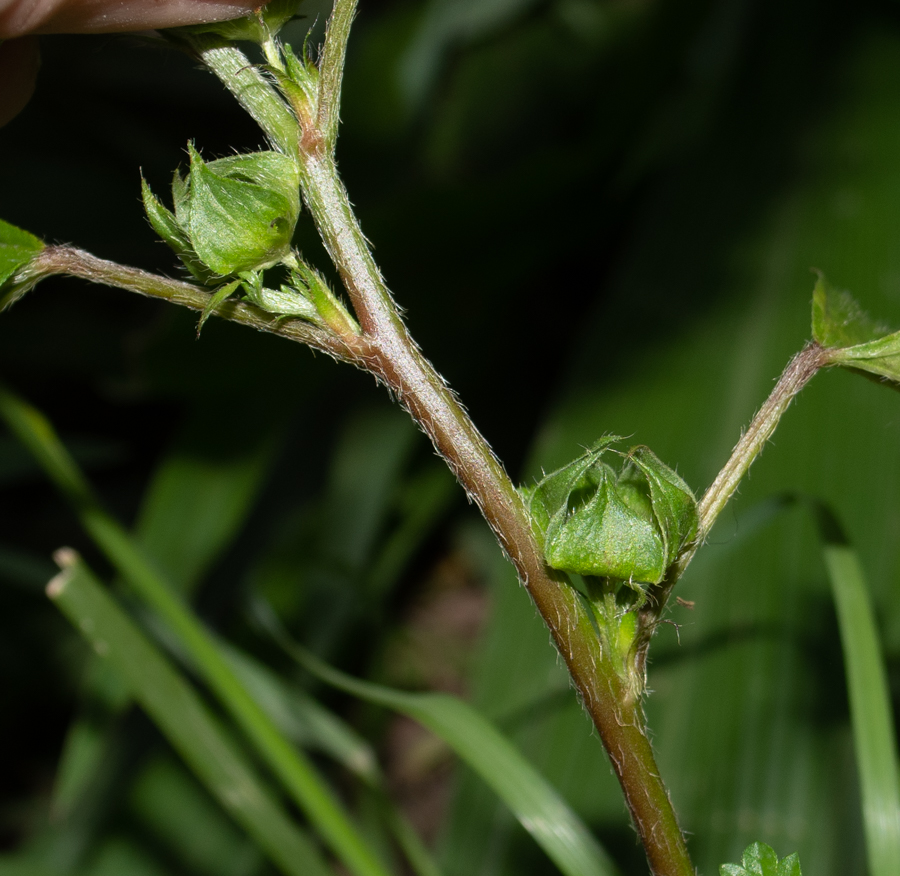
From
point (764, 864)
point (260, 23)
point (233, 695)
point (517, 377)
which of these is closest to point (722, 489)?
point (764, 864)

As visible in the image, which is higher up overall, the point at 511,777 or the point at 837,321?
the point at 837,321

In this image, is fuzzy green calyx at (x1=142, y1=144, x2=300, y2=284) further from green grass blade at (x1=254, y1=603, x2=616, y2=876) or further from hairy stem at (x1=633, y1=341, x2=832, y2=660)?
green grass blade at (x1=254, y1=603, x2=616, y2=876)

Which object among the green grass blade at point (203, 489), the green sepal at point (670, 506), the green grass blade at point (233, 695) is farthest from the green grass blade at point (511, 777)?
the green grass blade at point (203, 489)

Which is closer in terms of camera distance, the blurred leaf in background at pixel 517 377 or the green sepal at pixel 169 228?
the green sepal at pixel 169 228

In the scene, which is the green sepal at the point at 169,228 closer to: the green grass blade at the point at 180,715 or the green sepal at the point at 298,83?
the green sepal at the point at 298,83

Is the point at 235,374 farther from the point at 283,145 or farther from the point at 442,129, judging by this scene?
the point at 283,145

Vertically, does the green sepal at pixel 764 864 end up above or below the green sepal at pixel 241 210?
below

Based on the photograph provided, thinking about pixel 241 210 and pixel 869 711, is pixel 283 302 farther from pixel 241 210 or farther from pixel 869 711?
pixel 869 711
